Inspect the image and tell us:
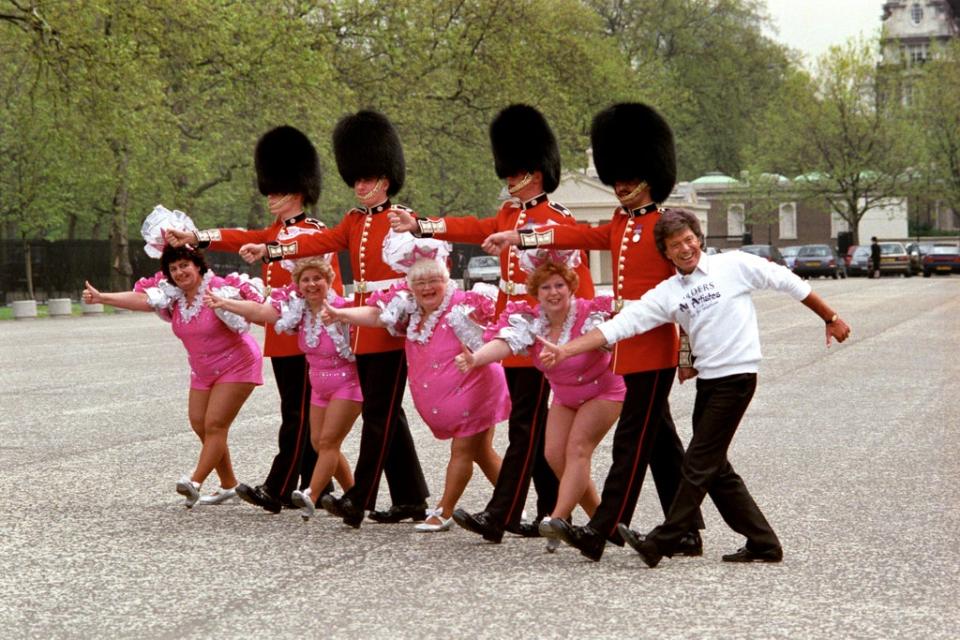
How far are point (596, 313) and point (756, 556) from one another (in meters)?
1.30

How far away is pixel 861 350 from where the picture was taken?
22.0 metres

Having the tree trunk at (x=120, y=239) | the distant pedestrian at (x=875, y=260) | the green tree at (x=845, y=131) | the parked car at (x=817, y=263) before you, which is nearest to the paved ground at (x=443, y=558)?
the tree trunk at (x=120, y=239)

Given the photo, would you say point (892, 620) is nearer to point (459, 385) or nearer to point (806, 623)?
point (806, 623)

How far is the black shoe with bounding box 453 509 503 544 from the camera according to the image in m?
7.45

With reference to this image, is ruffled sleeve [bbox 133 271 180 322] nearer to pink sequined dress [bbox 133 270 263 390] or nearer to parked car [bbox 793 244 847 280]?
pink sequined dress [bbox 133 270 263 390]

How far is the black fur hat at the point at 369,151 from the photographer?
8.84m

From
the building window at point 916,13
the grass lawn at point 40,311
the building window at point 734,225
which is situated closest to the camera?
the grass lawn at point 40,311

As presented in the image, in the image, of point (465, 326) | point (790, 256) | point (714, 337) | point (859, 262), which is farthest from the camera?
point (790, 256)

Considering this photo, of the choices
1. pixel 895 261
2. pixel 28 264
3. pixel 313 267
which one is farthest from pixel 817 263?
pixel 313 267

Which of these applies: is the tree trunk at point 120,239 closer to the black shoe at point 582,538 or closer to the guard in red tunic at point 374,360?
the guard in red tunic at point 374,360

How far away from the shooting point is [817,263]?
66.6 meters

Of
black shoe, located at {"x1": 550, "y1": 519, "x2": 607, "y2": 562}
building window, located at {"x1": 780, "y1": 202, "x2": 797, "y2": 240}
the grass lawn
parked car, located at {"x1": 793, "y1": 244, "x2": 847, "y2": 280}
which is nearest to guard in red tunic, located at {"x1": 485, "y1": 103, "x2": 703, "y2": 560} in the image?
black shoe, located at {"x1": 550, "y1": 519, "x2": 607, "y2": 562}

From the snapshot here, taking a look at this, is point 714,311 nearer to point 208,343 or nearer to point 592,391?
point 592,391

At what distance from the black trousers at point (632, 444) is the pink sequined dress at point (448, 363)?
2.91ft
